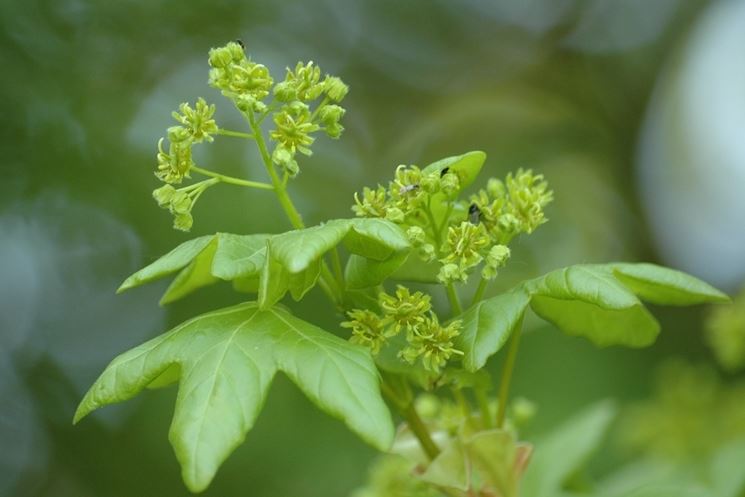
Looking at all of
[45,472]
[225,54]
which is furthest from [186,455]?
[45,472]

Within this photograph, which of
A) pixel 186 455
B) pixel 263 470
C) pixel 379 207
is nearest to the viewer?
pixel 186 455

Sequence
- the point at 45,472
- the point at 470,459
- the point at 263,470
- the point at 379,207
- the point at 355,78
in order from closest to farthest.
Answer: the point at 379,207 → the point at 470,459 → the point at 263,470 → the point at 45,472 → the point at 355,78

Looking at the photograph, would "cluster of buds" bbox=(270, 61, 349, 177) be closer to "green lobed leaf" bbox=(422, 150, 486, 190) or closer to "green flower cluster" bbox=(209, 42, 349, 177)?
"green flower cluster" bbox=(209, 42, 349, 177)

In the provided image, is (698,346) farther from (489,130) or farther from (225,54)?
(225,54)

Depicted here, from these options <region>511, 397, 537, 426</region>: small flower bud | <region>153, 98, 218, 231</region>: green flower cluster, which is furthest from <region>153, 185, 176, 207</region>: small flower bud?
<region>511, 397, 537, 426</region>: small flower bud

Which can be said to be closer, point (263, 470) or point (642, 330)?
point (642, 330)

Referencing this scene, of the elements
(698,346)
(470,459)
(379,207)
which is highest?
(379,207)

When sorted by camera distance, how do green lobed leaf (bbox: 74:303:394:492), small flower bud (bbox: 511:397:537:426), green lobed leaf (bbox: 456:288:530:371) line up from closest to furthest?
green lobed leaf (bbox: 74:303:394:492), green lobed leaf (bbox: 456:288:530:371), small flower bud (bbox: 511:397:537:426)
